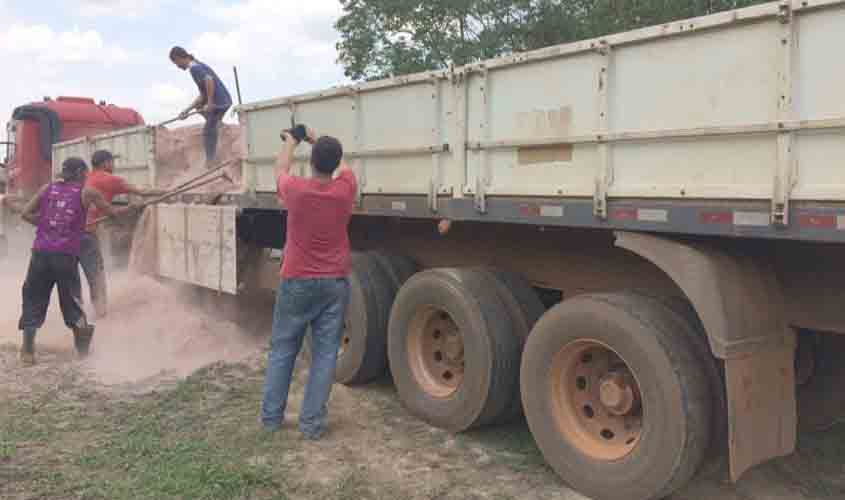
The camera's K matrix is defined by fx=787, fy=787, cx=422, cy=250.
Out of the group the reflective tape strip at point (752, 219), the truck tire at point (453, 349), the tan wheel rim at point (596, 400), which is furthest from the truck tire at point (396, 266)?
the reflective tape strip at point (752, 219)

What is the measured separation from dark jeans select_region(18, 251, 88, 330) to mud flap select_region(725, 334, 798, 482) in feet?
18.2

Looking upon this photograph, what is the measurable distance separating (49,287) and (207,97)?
298cm

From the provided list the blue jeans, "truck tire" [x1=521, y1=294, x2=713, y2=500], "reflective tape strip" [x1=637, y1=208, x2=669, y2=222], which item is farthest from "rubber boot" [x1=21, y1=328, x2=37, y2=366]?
"reflective tape strip" [x1=637, y1=208, x2=669, y2=222]

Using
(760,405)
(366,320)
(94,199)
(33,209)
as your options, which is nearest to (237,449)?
(366,320)

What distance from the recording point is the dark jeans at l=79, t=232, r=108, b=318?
7.61 metres

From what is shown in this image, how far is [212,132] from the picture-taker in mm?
8984

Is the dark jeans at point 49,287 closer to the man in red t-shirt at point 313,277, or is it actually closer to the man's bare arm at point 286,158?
the man in red t-shirt at point 313,277

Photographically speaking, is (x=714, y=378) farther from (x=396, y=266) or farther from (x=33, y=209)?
(x=33, y=209)

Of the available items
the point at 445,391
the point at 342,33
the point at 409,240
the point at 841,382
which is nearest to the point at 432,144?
the point at 409,240

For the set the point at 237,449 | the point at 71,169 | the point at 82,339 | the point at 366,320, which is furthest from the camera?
the point at 82,339

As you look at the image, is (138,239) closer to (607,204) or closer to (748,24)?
(607,204)

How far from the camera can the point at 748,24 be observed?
329 centimetres

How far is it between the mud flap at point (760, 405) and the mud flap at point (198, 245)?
452 cm

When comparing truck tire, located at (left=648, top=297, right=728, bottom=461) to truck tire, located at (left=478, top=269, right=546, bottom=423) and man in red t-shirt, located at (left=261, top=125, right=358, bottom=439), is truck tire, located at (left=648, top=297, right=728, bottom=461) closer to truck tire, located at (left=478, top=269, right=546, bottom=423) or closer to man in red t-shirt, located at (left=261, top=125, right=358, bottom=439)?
truck tire, located at (left=478, top=269, right=546, bottom=423)
